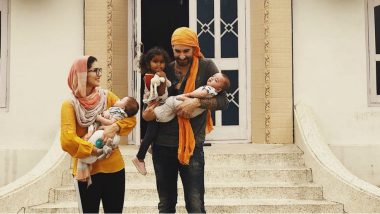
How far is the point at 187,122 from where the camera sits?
324cm

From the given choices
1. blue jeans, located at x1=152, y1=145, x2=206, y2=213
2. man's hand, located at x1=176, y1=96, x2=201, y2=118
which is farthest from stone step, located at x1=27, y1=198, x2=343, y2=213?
man's hand, located at x1=176, y1=96, x2=201, y2=118

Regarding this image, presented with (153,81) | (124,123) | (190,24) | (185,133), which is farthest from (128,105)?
(190,24)

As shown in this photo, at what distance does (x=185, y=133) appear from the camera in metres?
3.21

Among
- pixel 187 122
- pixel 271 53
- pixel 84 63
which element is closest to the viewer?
pixel 84 63

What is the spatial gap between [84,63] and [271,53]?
14.7ft

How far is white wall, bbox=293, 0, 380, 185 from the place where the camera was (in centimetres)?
702

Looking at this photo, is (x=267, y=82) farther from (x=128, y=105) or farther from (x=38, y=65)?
(x=128, y=105)

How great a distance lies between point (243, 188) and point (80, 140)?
9.14ft

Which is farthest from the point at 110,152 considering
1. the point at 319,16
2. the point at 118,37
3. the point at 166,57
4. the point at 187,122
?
the point at 319,16

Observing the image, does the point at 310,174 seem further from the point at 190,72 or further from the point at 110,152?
the point at 110,152

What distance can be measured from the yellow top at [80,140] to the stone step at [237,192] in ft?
7.20

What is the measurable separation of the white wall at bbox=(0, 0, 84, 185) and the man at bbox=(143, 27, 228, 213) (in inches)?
163

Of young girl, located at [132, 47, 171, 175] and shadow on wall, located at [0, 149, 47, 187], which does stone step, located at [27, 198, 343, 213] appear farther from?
shadow on wall, located at [0, 149, 47, 187]

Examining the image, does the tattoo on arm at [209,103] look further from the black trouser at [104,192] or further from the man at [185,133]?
the black trouser at [104,192]
